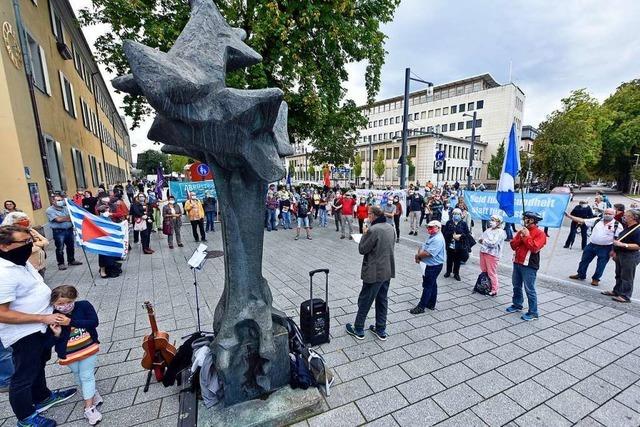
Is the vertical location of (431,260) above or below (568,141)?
below

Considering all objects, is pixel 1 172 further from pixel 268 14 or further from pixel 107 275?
pixel 268 14

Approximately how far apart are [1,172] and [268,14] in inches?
421

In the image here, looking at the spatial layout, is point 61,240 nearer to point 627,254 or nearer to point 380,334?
point 380,334

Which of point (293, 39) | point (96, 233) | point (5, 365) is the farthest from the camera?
point (293, 39)

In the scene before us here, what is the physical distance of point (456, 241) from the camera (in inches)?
277

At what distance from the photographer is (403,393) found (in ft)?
11.2

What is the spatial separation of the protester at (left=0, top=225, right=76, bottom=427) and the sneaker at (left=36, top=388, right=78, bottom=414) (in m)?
0.35

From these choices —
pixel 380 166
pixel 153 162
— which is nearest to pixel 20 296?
pixel 380 166

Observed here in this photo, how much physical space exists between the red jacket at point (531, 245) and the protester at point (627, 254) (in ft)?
7.56

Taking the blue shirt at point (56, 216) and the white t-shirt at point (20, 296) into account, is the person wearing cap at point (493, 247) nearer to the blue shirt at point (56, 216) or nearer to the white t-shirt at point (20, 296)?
the white t-shirt at point (20, 296)

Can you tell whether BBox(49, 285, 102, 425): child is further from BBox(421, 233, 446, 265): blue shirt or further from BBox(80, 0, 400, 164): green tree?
BBox(80, 0, 400, 164): green tree

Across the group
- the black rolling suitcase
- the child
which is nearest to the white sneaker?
the child

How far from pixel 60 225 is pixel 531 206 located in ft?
43.9

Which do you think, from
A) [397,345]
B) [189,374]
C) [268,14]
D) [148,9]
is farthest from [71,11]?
[397,345]
